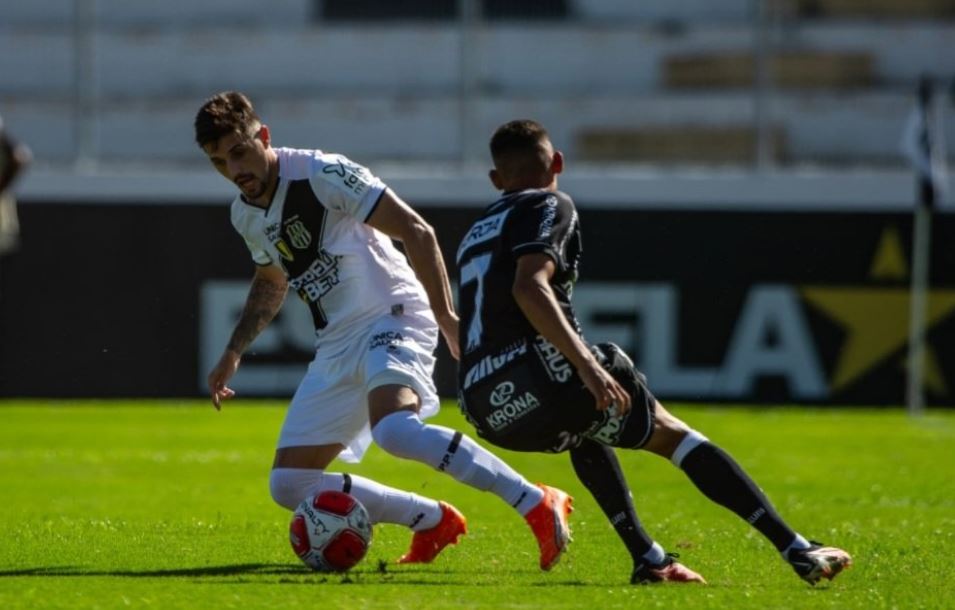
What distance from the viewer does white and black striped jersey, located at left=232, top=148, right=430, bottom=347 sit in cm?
715

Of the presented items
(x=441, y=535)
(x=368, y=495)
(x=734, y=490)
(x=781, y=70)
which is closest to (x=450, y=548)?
(x=441, y=535)

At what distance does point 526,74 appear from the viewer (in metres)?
21.4

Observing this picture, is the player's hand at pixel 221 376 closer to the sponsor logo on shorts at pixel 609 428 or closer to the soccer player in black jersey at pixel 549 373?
the soccer player in black jersey at pixel 549 373

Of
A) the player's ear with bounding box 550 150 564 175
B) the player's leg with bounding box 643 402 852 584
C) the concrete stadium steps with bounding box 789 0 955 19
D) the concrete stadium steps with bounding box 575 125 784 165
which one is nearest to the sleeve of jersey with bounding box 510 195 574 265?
the player's ear with bounding box 550 150 564 175

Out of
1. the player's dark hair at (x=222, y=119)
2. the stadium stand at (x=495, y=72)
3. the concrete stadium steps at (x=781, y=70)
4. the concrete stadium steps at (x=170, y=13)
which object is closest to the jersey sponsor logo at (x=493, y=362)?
the player's dark hair at (x=222, y=119)

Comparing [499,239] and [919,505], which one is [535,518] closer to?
[499,239]

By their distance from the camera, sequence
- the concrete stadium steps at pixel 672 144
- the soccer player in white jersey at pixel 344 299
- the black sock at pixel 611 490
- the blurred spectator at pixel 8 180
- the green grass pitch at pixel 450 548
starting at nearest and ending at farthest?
the green grass pitch at pixel 450 548 → the black sock at pixel 611 490 → the soccer player in white jersey at pixel 344 299 → the blurred spectator at pixel 8 180 → the concrete stadium steps at pixel 672 144

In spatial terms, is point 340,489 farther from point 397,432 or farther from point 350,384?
point 397,432

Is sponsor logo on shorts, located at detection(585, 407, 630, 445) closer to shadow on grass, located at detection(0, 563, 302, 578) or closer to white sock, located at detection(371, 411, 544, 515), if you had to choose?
white sock, located at detection(371, 411, 544, 515)

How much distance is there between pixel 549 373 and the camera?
6.36 metres

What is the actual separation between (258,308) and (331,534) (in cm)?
125

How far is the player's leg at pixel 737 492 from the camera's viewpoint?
6.26m

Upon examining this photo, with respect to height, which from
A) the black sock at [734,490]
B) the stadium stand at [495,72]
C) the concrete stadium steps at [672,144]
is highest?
the black sock at [734,490]

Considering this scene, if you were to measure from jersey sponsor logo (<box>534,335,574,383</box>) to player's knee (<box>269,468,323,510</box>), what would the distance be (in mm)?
1264
